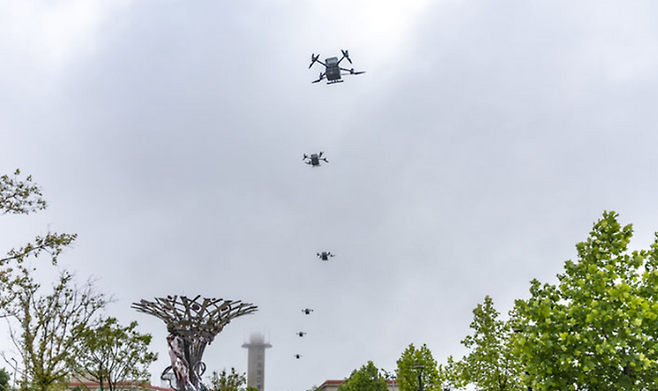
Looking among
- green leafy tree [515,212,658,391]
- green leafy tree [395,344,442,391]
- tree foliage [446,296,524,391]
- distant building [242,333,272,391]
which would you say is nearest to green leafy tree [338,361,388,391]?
green leafy tree [395,344,442,391]

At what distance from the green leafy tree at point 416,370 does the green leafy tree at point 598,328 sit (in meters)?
23.0

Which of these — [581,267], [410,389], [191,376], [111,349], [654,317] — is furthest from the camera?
[410,389]

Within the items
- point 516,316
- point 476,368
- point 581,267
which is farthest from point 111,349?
point 581,267

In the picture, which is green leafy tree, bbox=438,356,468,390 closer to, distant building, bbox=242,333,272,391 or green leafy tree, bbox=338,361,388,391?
green leafy tree, bbox=338,361,388,391

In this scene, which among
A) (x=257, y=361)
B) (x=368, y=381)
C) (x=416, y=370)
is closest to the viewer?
(x=416, y=370)

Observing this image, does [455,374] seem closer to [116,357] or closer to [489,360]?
[489,360]

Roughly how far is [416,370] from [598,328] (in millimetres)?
25065

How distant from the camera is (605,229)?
12477mm

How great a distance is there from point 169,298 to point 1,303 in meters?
8.96

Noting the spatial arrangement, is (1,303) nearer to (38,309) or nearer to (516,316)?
(38,309)

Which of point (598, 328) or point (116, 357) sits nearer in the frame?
point (598, 328)

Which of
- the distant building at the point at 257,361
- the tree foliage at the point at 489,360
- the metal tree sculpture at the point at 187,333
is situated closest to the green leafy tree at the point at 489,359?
the tree foliage at the point at 489,360

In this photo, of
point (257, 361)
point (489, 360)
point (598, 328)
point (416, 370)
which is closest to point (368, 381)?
point (416, 370)

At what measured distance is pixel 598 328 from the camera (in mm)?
10930
